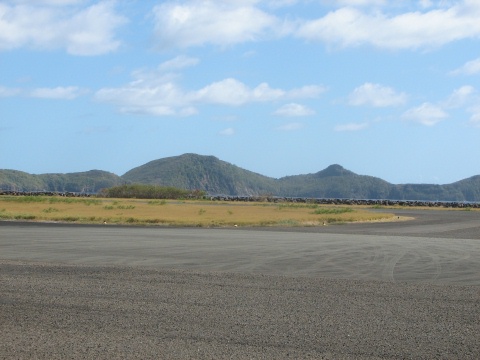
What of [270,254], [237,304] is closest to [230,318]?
[237,304]

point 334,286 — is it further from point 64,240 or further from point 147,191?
point 147,191

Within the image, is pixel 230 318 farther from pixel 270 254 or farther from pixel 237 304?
pixel 270 254

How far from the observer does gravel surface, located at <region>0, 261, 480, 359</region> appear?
8.19 meters

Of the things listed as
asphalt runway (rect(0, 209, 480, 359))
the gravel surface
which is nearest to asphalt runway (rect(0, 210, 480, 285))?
asphalt runway (rect(0, 209, 480, 359))

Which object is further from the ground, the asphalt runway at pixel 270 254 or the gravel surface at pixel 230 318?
the asphalt runway at pixel 270 254

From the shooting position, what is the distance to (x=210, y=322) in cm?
973

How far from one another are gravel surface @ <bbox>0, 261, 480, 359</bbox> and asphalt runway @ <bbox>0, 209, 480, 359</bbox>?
0.08 feet

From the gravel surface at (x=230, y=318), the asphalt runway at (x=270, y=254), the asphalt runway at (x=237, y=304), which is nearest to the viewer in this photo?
the gravel surface at (x=230, y=318)

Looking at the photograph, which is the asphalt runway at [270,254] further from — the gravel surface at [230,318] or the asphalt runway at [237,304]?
the gravel surface at [230,318]

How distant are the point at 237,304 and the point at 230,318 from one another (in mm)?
1262

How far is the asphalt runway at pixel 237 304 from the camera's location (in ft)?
27.3

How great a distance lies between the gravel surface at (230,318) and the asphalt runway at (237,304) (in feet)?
0.08

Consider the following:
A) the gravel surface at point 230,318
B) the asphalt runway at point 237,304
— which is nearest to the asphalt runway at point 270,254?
the asphalt runway at point 237,304

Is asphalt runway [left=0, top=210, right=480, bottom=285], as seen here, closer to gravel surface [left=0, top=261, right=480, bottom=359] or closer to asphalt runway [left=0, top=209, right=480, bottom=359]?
asphalt runway [left=0, top=209, right=480, bottom=359]
